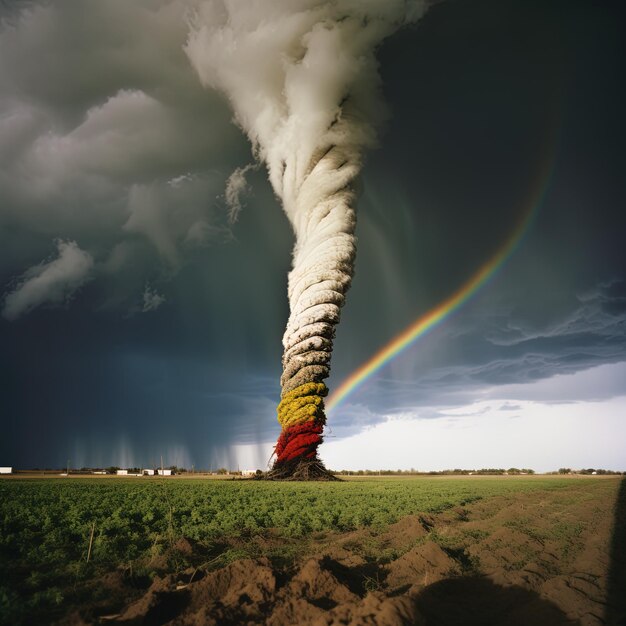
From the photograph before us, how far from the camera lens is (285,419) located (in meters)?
46.0

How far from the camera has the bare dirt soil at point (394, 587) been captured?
24.4 ft

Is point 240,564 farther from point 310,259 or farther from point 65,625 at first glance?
point 310,259

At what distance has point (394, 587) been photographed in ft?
33.2

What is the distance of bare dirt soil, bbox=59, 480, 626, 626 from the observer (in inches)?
292

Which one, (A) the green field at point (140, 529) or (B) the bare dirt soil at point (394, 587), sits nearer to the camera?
(B) the bare dirt soil at point (394, 587)

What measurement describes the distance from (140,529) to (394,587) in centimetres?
981

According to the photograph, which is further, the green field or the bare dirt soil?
the green field

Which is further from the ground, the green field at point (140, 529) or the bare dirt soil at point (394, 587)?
the green field at point (140, 529)

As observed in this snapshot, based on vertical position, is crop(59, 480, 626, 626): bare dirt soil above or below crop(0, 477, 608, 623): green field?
below

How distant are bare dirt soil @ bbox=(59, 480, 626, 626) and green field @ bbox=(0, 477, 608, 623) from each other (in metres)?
0.95

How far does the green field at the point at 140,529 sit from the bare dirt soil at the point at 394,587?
0.95 meters

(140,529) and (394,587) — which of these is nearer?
(394,587)

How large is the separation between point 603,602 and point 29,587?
38.0 ft

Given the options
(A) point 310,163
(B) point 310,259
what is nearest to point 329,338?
(B) point 310,259
